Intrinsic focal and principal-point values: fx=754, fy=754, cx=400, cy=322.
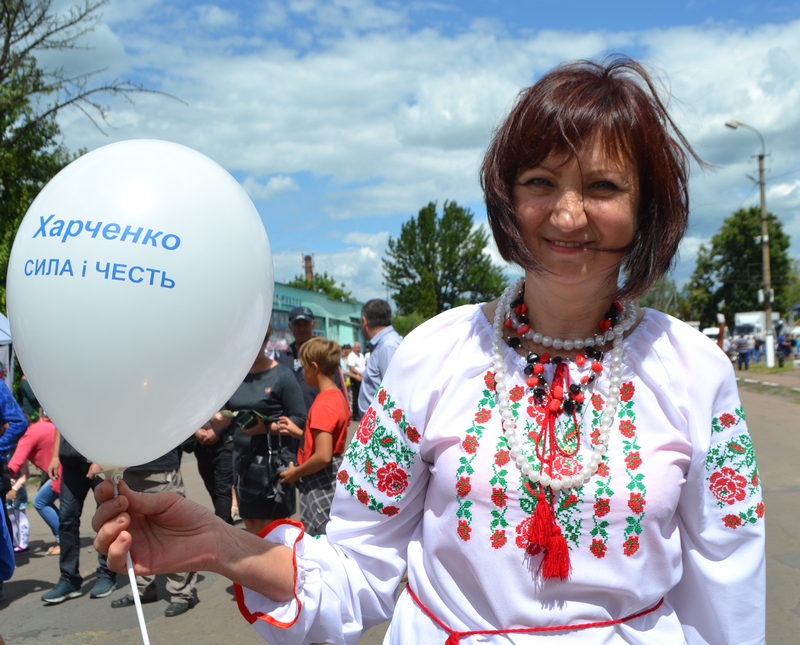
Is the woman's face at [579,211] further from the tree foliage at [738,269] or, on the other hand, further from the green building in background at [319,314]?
the tree foliage at [738,269]

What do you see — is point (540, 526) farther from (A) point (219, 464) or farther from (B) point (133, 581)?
(A) point (219, 464)

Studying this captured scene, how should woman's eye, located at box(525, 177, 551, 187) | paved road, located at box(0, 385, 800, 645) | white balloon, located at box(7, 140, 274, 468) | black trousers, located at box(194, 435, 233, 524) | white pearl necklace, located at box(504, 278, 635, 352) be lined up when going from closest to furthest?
1. white balloon, located at box(7, 140, 274, 468)
2. woman's eye, located at box(525, 177, 551, 187)
3. white pearl necklace, located at box(504, 278, 635, 352)
4. paved road, located at box(0, 385, 800, 645)
5. black trousers, located at box(194, 435, 233, 524)

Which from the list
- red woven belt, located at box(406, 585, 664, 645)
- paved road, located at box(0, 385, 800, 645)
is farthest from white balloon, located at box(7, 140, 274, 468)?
paved road, located at box(0, 385, 800, 645)

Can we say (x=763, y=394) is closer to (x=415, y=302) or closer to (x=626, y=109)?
(x=626, y=109)

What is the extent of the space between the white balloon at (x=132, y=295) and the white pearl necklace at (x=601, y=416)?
54 centimetres

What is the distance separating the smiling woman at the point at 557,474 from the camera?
4.76 feet

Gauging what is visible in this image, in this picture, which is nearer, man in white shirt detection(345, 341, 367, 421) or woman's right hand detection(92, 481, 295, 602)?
woman's right hand detection(92, 481, 295, 602)

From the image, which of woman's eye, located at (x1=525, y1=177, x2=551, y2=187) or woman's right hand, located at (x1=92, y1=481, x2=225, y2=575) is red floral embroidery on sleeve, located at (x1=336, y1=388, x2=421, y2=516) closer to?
woman's right hand, located at (x1=92, y1=481, x2=225, y2=575)

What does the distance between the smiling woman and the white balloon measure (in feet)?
0.56

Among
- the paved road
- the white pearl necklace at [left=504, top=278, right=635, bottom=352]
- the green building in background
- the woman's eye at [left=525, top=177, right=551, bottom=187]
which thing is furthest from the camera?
the green building in background

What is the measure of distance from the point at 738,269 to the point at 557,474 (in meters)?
59.5

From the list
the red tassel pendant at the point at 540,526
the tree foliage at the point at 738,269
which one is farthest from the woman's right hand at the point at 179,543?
the tree foliage at the point at 738,269

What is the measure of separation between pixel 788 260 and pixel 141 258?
60.2 meters

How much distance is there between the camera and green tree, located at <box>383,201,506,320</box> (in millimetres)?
62125
